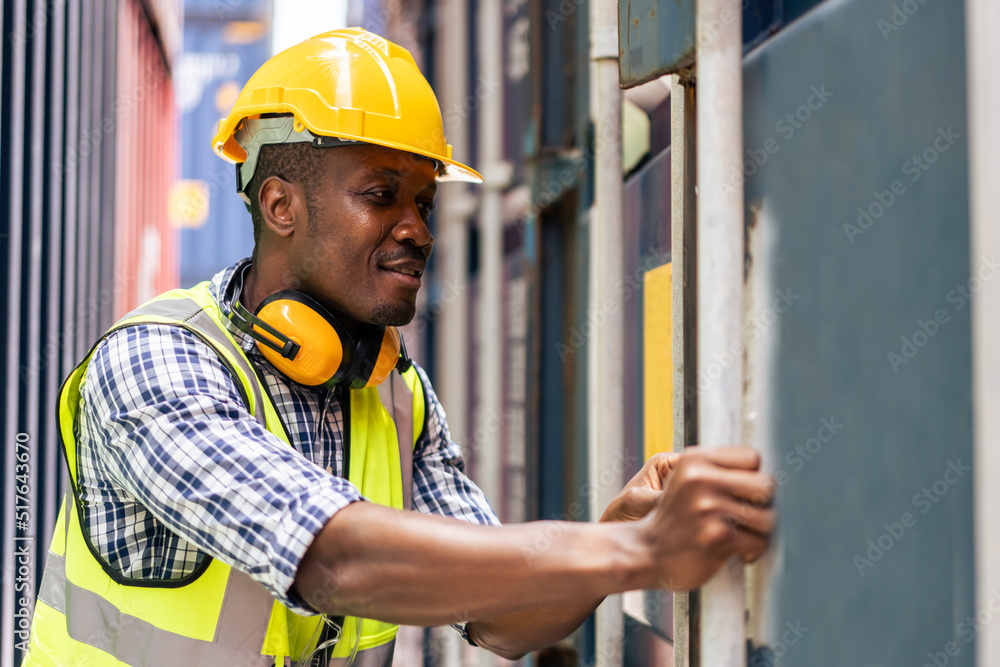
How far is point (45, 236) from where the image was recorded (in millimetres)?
3285

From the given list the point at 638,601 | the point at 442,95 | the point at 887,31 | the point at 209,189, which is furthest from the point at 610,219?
the point at 209,189

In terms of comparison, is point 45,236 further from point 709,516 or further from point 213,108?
point 213,108

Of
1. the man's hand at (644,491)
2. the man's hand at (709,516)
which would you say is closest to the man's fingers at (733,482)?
the man's hand at (709,516)

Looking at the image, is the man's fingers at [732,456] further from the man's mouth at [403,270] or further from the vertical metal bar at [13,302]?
the vertical metal bar at [13,302]

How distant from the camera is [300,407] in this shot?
6.19ft

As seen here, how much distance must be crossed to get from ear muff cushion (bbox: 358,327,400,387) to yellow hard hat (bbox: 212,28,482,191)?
0.40 meters

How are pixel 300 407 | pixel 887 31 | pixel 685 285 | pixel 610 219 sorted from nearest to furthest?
1. pixel 887 31
2. pixel 685 285
3. pixel 300 407
4. pixel 610 219

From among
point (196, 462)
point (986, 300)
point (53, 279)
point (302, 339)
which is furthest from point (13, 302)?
point (986, 300)

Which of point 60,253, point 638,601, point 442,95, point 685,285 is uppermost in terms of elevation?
point 442,95

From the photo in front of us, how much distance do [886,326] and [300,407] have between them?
119cm

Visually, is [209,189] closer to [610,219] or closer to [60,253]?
[60,253]

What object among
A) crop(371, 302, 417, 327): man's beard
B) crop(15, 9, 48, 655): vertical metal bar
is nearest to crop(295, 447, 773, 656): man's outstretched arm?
crop(371, 302, 417, 327): man's beard

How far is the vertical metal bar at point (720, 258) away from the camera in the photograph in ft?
3.98

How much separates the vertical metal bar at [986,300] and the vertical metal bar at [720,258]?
31 cm
